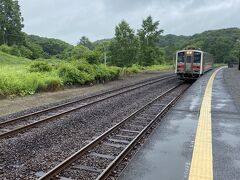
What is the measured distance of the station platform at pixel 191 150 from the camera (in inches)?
255

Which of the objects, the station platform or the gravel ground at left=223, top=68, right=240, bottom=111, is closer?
the station platform

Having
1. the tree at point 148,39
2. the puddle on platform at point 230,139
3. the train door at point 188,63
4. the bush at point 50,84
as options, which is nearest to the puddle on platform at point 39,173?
the puddle on platform at point 230,139

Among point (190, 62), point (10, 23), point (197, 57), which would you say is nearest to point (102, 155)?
point (190, 62)

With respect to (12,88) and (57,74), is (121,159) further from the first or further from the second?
(57,74)

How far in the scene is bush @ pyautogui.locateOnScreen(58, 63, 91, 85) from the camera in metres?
25.1

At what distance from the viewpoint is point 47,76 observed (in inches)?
907

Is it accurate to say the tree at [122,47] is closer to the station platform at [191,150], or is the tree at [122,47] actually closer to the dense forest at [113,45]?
the dense forest at [113,45]

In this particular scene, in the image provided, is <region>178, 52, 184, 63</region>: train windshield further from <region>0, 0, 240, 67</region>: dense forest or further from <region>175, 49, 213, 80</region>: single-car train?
<region>0, 0, 240, 67</region>: dense forest

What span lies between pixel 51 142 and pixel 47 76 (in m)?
14.3

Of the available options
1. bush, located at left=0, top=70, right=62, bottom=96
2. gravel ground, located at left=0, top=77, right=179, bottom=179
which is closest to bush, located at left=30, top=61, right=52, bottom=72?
bush, located at left=0, top=70, right=62, bottom=96

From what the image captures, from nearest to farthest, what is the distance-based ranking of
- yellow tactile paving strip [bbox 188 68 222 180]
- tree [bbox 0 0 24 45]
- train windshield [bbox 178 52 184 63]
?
yellow tactile paving strip [bbox 188 68 222 180] < train windshield [bbox 178 52 184 63] < tree [bbox 0 0 24 45]

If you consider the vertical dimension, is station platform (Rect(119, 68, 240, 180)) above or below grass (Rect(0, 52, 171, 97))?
below

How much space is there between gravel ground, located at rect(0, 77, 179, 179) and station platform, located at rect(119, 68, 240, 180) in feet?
6.26

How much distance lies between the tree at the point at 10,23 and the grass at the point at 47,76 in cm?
6524
